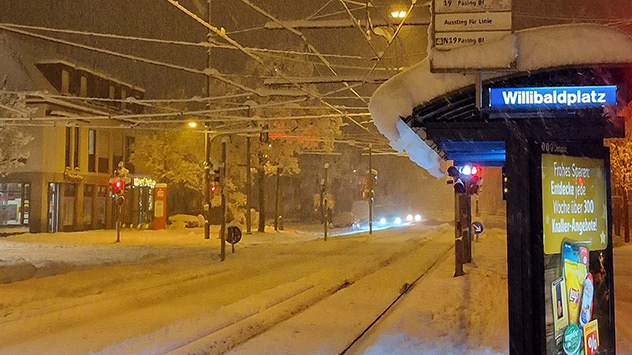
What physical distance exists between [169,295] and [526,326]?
10059mm

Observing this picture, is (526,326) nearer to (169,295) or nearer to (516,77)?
(516,77)

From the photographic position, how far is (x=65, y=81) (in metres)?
42.2

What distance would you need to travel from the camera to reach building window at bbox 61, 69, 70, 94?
41.9m

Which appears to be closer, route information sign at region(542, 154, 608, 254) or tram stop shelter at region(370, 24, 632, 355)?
tram stop shelter at region(370, 24, 632, 355)

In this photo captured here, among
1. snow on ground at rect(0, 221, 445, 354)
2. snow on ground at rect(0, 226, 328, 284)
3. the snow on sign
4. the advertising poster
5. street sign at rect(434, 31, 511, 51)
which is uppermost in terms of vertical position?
the snow on sign

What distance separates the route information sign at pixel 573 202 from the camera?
234 inches

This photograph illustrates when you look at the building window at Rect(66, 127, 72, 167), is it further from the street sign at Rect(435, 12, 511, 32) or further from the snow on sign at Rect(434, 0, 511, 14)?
the snow on sign at Rect(434, 0, 511, 14)

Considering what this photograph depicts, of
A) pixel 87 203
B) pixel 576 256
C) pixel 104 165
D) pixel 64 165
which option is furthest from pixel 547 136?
pixel 104 165

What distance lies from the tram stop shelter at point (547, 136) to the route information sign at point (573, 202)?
1 centimetres

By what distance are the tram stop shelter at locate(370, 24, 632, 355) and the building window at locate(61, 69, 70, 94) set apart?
3975 cm

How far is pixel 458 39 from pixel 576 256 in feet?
7.77

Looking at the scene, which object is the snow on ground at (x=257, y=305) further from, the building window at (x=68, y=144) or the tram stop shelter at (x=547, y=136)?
the building window at (x=68, y=144)

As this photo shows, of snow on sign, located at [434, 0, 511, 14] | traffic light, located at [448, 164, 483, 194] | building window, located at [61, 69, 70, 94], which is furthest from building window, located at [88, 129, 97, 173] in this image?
snow on sign, located at [434, 0, 511, 14]

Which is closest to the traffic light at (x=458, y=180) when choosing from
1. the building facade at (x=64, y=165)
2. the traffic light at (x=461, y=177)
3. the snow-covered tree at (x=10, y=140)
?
the traffic light at (x=461, y=177)
